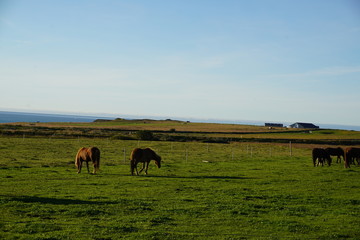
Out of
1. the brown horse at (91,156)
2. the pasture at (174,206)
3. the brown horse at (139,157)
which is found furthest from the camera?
the brown horse at (139,157)

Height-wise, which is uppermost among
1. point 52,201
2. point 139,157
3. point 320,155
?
point 139,157

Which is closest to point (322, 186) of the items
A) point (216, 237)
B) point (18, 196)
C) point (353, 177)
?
point (353, 177)

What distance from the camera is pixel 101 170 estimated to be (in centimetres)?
2347

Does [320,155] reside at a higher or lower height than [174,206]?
higher

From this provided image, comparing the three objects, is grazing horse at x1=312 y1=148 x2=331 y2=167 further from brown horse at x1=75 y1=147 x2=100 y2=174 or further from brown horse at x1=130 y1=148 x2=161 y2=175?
brown horse at x1=75 y1=147 x2=100 y2=174

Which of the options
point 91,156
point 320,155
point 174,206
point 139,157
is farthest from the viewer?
point 320,155

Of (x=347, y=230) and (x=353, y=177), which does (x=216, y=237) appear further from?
(x=353, y=177)

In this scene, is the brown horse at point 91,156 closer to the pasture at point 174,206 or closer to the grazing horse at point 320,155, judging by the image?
the pasture at point 174,206

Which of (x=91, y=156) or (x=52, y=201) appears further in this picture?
(x=91, y=156)

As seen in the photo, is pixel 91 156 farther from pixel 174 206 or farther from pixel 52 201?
pixel 174 206

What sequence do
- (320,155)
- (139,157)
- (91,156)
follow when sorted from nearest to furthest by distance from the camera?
(91,156) → (139,157) → (320,155)

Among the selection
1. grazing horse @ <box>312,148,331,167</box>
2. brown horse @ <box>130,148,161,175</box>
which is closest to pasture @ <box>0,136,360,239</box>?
brown horse @ <box>130,148,161,175</box>

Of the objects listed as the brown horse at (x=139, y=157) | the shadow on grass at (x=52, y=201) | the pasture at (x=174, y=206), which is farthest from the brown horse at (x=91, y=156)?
the shadow on grass at (x=52, y=201)

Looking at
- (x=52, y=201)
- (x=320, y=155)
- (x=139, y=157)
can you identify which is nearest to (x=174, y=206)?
(x=52, y=201)
